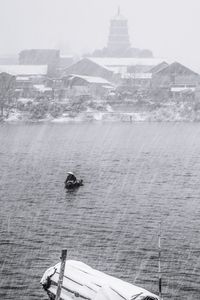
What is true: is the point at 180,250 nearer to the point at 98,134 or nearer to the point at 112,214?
the point at 112,214

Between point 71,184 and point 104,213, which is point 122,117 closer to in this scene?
point 71,184

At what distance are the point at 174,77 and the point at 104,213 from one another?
119m

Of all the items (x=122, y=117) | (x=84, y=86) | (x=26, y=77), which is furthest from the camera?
(x=26, y=77)

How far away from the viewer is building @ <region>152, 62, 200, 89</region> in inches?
6280

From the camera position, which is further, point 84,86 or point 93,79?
point 93,79

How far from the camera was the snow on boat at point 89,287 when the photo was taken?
24719 millimetres

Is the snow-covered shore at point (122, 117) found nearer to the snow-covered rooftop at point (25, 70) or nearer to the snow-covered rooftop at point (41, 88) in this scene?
the snow-covered rooftop at point (41, 88)

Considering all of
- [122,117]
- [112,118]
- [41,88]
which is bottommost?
[112,118]

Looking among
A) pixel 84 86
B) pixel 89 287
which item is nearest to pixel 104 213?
pixel 89 287

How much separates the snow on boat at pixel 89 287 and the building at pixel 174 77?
134840mm

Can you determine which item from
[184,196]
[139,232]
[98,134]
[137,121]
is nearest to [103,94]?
[137,121]

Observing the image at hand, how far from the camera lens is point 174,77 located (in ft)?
529

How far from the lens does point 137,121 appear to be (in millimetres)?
143750

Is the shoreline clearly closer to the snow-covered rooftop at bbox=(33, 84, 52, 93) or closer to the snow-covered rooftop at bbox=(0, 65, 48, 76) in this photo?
the snow-covered rooftop at bbox=(33, 84, 52, 93)
